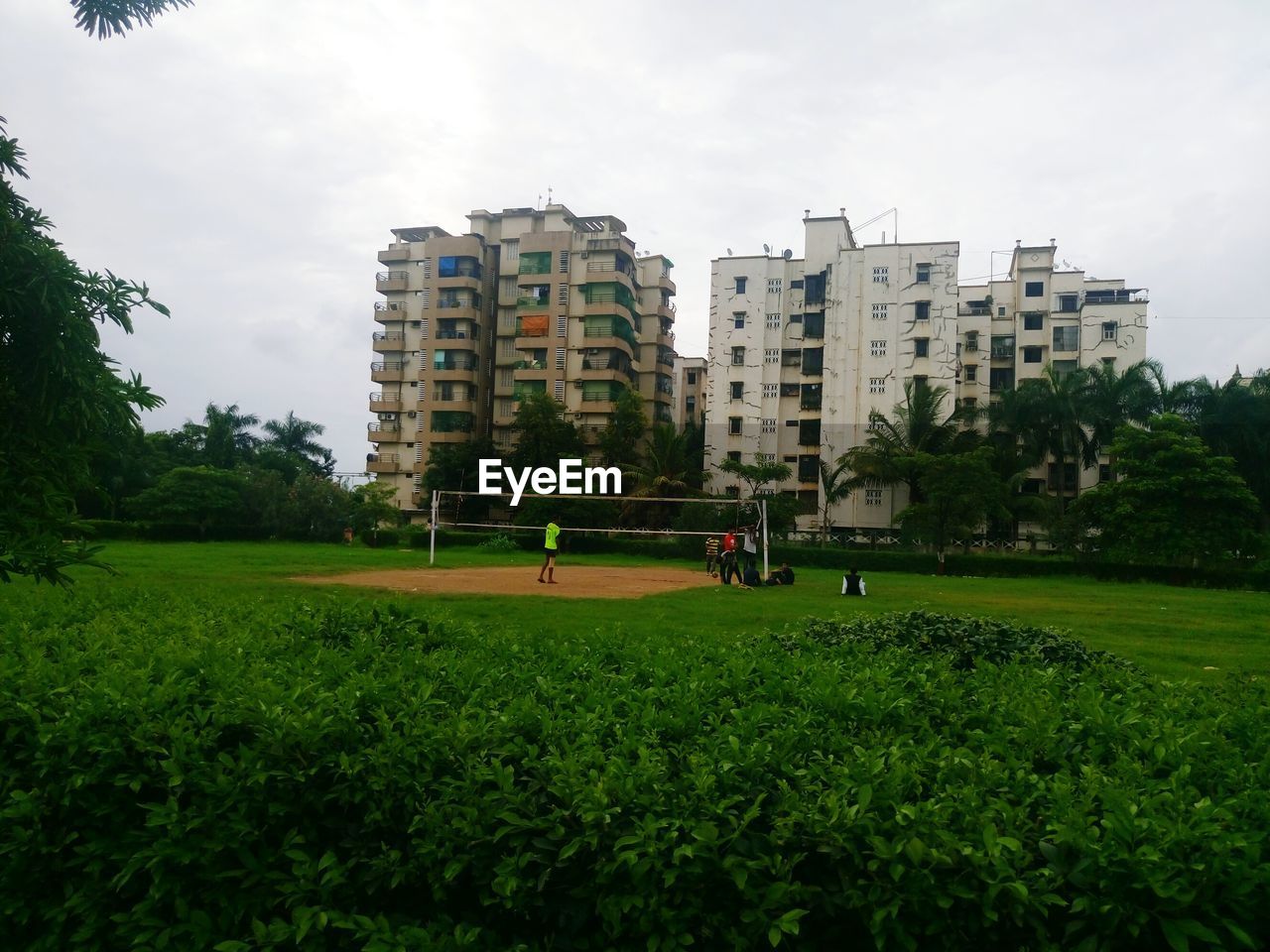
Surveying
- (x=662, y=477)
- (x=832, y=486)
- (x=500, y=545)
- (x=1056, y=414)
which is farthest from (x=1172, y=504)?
(x=500, y=545)

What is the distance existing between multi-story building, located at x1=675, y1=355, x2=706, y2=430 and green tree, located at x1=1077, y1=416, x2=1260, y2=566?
32.5m

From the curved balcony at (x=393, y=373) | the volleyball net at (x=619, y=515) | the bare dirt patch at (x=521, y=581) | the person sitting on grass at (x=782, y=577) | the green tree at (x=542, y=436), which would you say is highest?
the curved balcony at (x=393, y=373)

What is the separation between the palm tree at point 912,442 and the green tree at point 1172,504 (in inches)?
383

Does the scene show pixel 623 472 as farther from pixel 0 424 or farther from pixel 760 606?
pixel 0 424

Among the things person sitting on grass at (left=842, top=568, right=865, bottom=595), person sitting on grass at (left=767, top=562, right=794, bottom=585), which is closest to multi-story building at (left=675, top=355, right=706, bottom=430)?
person sitting on grass at (left=767, top=562, right=794, bottom=585)

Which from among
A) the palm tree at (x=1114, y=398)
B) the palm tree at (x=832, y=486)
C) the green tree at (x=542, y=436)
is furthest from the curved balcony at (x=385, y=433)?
the palm tree at (x=1114, y=398)

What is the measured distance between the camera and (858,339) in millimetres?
46906

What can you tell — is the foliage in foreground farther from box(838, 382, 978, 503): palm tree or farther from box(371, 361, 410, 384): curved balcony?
box(371, 361, 410, 384): curved balcony

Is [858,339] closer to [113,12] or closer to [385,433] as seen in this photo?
[385,433]

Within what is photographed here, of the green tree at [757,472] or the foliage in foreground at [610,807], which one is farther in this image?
the green tree at [757,472]

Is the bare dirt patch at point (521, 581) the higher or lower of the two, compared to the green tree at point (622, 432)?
lower

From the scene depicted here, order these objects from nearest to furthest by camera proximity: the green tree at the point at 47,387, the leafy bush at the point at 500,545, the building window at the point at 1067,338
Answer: the green tree at the point at 47,387, the leafy bush at the point at 500,545, the building window at the point at 1067,338

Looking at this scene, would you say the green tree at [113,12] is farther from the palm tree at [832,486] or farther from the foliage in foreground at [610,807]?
the palm tree at [832,486]

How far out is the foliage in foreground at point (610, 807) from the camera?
6.92 feet
